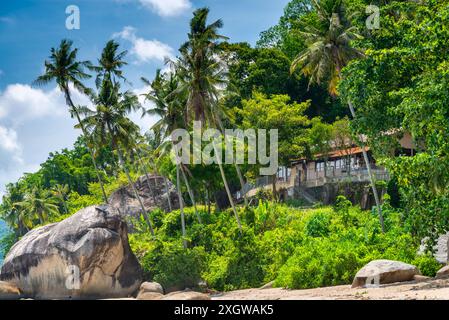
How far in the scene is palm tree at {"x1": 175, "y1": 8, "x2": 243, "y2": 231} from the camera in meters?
42.6

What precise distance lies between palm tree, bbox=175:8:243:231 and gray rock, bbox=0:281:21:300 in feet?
42.6

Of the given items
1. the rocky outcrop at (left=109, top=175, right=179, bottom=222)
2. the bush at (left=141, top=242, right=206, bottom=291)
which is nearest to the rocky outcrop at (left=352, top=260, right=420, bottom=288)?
the bush at (left=141, top=242, right=206, bottom=291)

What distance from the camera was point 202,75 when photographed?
42625 millimetres

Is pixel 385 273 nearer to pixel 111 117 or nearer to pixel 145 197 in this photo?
pixel 111 117

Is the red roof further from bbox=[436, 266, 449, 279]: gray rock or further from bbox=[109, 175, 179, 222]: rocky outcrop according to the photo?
bbox=[436, 266, 449, 279]: gray rock

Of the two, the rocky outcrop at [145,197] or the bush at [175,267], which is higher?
the rocky outcrop at [145,197]

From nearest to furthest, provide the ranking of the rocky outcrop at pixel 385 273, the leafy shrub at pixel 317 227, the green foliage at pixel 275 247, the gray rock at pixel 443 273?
1. the gray rock at pixel 443 273
2. the rocky outcrop at pixel 385 273
3. the green foliage at pixel 275 247
4. the leafy shrub at pixel 317 227

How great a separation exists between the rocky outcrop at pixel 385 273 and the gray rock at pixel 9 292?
19033 millimetres

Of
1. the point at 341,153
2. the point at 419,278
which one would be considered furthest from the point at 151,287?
the point at 341,153

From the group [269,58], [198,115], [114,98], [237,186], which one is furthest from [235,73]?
[198,115]

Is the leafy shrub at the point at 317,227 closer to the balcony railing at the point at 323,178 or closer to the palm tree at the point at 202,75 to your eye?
the palm tree at the point at 202,75

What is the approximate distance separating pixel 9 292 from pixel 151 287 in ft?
24.7

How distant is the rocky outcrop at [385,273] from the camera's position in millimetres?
26953

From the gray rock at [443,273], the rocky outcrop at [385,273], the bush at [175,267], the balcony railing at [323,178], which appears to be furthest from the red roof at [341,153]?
the gray rock at [443,273]
